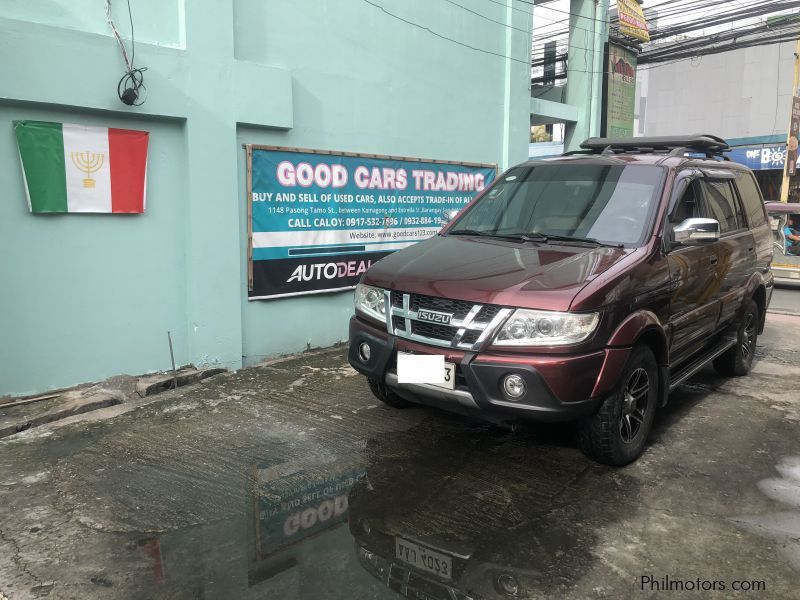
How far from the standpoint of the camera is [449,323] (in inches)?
140

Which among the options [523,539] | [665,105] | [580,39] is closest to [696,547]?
[523,539]

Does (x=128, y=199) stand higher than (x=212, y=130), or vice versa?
(x=212, y=130)

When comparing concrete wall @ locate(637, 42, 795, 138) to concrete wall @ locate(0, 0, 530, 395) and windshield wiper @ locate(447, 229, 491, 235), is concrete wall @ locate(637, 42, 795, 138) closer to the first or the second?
concrete wall @ locate(0, 0, 530, 395)

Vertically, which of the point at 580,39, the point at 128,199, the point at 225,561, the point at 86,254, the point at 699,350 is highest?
the point at 580,39

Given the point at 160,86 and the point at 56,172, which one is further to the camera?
the point at 160,86

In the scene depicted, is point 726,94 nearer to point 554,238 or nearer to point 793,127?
point 793,127

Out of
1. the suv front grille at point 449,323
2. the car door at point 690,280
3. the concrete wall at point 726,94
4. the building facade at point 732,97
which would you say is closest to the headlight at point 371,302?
the suv front grille at point 449,323

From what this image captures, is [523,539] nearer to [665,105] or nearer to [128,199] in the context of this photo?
[128,199]

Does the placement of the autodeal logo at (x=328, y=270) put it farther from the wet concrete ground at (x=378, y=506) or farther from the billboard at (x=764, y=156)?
the billboard at (x=764, y=156)

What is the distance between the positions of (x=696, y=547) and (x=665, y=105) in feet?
102

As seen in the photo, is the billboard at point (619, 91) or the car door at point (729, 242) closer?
the car door at point (729, 242)

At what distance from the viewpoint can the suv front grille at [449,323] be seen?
343cm

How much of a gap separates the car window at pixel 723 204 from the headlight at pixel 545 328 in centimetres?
227

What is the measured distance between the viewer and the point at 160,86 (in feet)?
17.9
